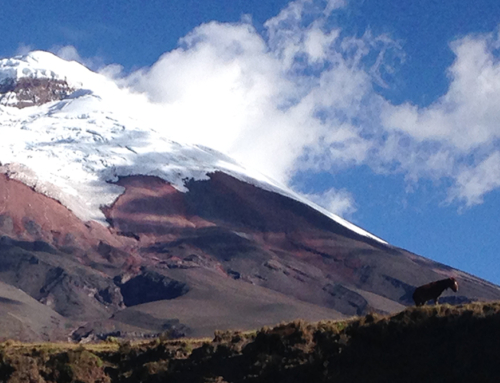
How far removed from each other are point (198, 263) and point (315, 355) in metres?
128

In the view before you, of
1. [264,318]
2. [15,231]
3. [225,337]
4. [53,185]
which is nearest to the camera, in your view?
[225,337]

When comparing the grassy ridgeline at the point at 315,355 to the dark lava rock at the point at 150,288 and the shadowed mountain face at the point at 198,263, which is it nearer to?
the shadowed mountain face at the point at 198,263

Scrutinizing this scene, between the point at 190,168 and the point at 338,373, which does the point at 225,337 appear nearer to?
the point at 338,373

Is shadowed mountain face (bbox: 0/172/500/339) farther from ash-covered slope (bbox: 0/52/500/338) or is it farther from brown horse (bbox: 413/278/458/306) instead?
brown horse (bbox: 413/278/458/306)

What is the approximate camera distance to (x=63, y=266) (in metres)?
140

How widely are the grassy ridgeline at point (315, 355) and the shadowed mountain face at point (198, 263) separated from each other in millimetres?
83076

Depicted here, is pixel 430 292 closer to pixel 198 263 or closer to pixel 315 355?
pixel 315 355

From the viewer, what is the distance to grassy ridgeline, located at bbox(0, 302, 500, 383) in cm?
2166

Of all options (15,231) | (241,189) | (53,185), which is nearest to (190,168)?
(241,189)

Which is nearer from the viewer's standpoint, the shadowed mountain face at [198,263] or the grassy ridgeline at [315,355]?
the grassy ridgeline at [315,355]

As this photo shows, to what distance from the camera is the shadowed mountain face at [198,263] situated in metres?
127

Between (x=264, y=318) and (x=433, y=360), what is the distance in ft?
318

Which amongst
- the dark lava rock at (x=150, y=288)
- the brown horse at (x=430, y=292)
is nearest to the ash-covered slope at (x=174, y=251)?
the dark lava rock at (x=150, y=288)

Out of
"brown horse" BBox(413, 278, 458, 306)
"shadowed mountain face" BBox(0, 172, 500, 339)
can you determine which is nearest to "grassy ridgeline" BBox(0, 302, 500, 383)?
"brown horse" BBox(413, 278, 458, 306)
